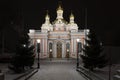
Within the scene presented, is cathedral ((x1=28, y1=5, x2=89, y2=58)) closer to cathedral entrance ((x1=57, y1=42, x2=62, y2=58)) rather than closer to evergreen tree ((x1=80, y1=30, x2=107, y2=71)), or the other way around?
cathedral entrance ((x1=57, y1=42, x2=62, y2=58))

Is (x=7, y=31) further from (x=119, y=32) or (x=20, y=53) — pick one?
(x=20, y=53)

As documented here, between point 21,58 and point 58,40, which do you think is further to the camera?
point 58,40

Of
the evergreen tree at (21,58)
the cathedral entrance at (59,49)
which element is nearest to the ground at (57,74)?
the evergreen tree at (21,58)

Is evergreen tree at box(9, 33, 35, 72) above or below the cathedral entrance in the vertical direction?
below

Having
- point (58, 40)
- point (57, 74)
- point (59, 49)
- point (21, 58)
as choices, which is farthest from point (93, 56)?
point (58, 40)

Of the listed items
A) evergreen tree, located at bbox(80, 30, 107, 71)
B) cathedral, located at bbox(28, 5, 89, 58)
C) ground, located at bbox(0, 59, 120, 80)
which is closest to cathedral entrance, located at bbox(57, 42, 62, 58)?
cathedral, located at bbox(28, 5, 89, 58)

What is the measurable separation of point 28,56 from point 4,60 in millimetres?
18297

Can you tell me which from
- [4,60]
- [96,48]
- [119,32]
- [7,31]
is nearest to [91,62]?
[96,48]

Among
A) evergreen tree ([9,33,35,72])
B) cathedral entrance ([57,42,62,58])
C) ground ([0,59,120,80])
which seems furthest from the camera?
cathedral entrance ([57,42,62,58])

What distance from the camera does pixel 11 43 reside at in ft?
231

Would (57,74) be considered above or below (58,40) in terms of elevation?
below

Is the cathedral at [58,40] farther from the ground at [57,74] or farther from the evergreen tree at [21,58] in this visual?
the evergreen tree at [21,58]

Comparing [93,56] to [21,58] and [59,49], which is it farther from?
[59,49]

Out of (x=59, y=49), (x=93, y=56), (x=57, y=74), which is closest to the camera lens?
(x=57, y=74)
